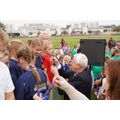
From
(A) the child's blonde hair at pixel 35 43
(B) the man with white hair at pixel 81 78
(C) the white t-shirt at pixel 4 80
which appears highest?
(A) the child's blonde hair at pixel 35 43

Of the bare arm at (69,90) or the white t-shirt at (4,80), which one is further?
the white t-shirt at (4,80)

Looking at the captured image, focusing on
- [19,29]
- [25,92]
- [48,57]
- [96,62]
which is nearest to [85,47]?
→ [96,62]

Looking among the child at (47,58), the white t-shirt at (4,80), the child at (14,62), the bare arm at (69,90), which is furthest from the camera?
the child at (47,58)

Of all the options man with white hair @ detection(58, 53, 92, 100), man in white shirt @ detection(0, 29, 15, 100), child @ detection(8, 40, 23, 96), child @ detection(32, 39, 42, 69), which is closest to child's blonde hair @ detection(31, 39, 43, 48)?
child @ detection(32, 39, 42, 69)

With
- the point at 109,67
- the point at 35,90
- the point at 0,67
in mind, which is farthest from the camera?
the point at 35,90

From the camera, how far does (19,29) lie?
10.6m

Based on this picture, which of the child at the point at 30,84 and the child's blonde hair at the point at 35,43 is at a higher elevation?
the child's blonde hair at the point at 35,43

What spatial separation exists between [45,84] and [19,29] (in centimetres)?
836

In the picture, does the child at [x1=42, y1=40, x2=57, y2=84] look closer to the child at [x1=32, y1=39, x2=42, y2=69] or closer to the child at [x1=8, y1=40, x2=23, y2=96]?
the child at [x1=32, y1=39, x2=42, y2=69]

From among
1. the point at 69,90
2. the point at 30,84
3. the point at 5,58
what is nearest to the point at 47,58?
the point at 5,58

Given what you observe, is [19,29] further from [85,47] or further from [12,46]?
[12,46]

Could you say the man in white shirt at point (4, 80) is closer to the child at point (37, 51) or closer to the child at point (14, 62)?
the child at point (14, 62)

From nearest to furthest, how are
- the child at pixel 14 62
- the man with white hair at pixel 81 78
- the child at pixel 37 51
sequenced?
the child at pixel 14 62
the man with white hair at pixel 81 78
the child at pixel 37 51

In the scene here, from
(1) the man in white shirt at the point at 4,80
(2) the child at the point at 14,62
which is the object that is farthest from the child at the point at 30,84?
(1) the man in white shirt at the point at 4,80
